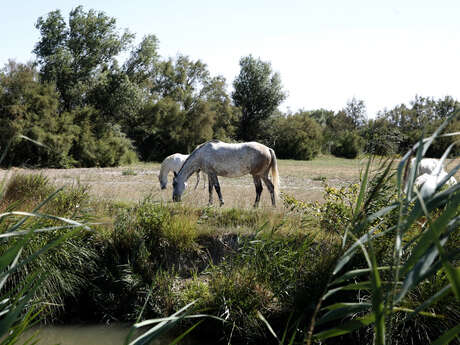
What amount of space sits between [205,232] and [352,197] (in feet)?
7.33

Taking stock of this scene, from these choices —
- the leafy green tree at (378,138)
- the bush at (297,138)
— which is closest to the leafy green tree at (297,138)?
the bush at (297,138)

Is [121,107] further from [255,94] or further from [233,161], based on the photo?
[233,161]

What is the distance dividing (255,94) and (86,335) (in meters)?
46.0

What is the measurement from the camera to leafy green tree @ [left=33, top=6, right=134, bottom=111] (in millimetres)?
31578

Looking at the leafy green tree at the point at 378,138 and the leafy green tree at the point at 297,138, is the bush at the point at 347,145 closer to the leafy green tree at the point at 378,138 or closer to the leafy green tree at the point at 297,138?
the leafy green tree at the point at 297,138

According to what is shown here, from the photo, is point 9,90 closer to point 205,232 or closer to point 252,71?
point 205,232

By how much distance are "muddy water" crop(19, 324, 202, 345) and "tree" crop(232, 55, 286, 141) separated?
145ft

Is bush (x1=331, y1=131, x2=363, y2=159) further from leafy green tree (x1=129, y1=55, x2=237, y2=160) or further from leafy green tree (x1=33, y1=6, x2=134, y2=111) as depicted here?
leafy green tree (x1=33, y1=6, x2=134, y2=111)

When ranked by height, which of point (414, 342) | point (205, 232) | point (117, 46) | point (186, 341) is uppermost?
point (117, 46)

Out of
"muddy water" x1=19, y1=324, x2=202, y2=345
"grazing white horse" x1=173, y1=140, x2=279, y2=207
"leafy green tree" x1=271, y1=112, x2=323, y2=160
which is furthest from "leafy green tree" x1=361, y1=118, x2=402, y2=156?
"leafy green tree" x1=271, y1=112, x2=323, y2=160

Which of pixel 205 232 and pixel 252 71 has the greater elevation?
pixel 252 71

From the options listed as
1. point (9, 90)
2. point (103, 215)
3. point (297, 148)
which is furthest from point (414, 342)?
point (297, 148)

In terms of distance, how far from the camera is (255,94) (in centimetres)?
5012

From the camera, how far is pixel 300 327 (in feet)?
16.2
